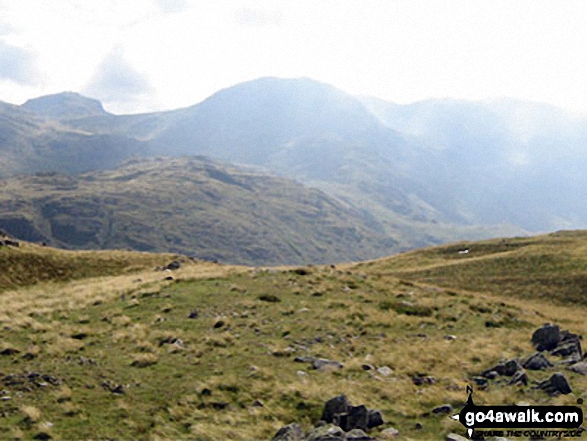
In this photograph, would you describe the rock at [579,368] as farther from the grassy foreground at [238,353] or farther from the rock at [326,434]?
the rock at [326,434]

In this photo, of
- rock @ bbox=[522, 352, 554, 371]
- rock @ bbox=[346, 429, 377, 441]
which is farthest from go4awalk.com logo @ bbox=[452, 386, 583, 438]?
rock @ bbox=[522, 352, 554, 371]

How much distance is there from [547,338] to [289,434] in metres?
17.6

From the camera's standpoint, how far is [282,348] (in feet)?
74.1

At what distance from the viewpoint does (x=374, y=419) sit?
584 inches

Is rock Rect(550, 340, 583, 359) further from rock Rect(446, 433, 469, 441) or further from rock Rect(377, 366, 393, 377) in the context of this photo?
rock Rect(446, 433, 469, 441)

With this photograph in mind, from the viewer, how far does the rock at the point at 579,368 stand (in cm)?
1938

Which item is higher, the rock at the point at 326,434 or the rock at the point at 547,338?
the rock at the point at 547,338

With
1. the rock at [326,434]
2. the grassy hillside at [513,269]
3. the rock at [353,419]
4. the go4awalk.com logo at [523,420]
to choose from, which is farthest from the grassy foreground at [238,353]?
the grassy hillside at [513,269]

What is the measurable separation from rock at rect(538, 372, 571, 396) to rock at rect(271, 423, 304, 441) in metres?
9.92

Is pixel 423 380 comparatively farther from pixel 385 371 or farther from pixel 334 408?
pixel 334 408

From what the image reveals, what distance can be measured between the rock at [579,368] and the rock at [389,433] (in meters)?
10.2

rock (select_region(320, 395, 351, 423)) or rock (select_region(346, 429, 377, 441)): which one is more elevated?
rock (select_region(320, 395, 351, 423))

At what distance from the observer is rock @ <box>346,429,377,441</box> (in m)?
12.9

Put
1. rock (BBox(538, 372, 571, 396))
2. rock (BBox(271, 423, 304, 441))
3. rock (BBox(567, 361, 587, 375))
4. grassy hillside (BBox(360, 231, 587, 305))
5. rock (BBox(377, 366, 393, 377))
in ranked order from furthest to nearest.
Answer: grassy hillside (BBox(360, 231, 587, 305))
rock (BBox(377, 366, 393, 377))
rock (BBox(567, 361, 587, 375))
rock (BBox(538, 372, 571, 396))
rock (BBox(271, 423, 304, 441))
